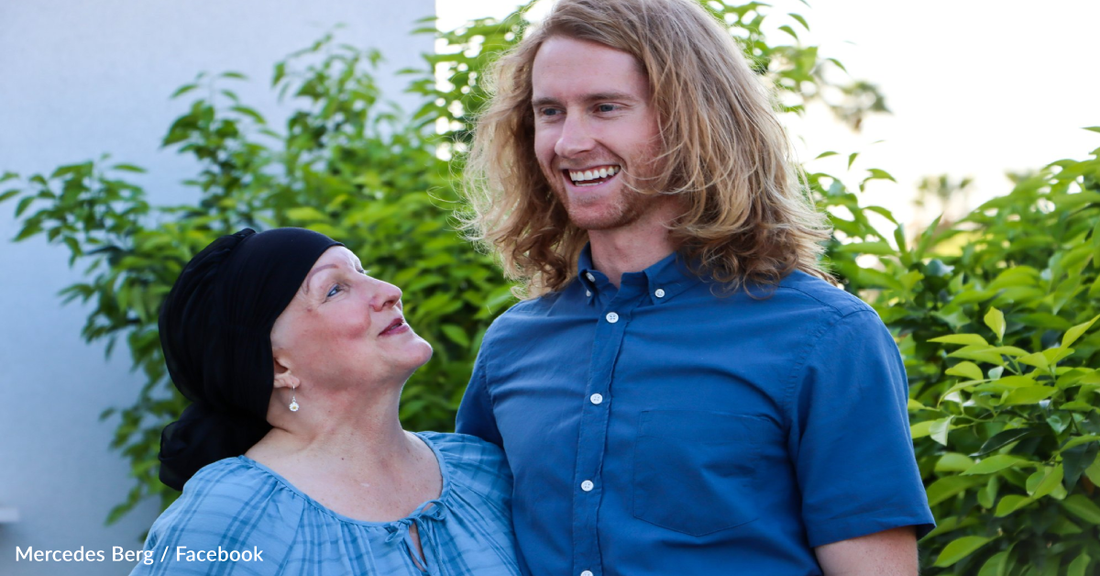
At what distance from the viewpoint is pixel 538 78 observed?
5.89 ft

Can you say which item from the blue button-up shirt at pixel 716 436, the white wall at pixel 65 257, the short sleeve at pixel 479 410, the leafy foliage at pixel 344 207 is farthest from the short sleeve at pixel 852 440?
the white wall at pixel 65 257

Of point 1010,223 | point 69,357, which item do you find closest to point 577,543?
point 1010,223

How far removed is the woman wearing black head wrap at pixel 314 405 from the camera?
1.78 metres

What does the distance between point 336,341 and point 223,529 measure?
1.32 feet

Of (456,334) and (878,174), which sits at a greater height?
(878,174)

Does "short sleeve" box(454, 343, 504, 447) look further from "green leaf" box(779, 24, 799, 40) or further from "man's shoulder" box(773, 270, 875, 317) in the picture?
"green leaf" box(779, 24, 799, 40)

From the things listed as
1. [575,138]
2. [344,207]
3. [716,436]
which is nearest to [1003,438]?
[716,436]

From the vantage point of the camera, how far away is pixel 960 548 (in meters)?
1.73

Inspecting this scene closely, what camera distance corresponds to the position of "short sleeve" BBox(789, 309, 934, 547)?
145 cm

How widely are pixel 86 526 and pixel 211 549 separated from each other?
2453 mm

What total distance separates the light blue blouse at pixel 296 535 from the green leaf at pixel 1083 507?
→ 3.13ft

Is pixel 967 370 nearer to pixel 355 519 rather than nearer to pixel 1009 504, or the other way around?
pixel 1009 504

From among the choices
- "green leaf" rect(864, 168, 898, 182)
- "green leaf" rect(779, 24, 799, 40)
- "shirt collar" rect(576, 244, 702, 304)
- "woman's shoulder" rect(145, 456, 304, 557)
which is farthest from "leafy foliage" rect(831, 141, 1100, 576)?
"woman's shoulder" rect(145, 456, 304, 557)

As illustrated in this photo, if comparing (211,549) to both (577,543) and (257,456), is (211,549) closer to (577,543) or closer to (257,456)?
(257,456)
